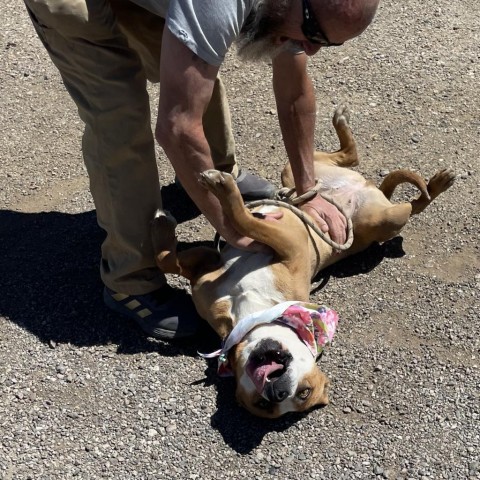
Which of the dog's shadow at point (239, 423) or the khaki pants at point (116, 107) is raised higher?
the khaki pants at point (116, 107)

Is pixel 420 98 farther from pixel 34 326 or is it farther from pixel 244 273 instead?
pixel 34 326

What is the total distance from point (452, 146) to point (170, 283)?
213 centimetres

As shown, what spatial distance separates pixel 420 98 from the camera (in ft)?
19.3

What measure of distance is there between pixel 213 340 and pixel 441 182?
5.45ft

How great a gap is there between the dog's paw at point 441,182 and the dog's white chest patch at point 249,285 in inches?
48.8

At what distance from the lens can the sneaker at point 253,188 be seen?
510cm

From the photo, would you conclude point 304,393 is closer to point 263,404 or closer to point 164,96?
point 263,404

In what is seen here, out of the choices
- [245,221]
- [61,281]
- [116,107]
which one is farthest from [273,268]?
[61,281]

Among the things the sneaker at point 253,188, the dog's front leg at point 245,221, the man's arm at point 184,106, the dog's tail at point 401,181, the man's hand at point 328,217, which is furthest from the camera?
the sneaker at point 253,188

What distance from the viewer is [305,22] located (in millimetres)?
3289

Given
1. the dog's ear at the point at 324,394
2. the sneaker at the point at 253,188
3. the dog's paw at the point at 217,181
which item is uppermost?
the dog's paw at the point at 217,181

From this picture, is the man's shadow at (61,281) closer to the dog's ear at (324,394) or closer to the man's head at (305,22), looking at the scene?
the dog's ear at (324,394)

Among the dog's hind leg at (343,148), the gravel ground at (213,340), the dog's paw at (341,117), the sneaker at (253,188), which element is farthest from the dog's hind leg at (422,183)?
the sneaker at (253,188)

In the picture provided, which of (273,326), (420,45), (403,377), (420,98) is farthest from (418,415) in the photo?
(420,45)
